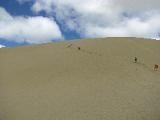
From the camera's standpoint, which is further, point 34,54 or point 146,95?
point 34,54

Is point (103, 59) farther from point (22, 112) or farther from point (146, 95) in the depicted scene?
point (22, 112)

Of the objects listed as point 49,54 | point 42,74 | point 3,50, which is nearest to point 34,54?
point 49,54

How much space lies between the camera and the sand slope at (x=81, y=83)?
60.0 ft

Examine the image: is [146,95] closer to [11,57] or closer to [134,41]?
[11,57]

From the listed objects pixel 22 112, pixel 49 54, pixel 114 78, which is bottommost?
pixel 22 112

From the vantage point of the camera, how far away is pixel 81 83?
78.0 ft

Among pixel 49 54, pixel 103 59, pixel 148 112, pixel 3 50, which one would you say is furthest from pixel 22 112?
pixel 3 50

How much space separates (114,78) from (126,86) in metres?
2.05

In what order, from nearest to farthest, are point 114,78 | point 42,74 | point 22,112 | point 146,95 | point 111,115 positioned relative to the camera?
point 111,115 < point 22,112 < point 146,95 < point 114,78 < point 42,74

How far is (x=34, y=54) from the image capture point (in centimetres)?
3531

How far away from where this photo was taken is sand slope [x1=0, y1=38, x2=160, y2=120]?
18297mm

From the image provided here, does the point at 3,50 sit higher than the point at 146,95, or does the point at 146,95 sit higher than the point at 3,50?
the point at 3,50

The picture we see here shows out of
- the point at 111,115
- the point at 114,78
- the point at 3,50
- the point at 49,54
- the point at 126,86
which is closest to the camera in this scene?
the point at 111,115

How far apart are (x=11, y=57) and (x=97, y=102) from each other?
1742 cm
